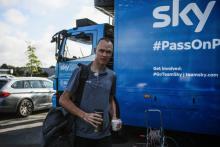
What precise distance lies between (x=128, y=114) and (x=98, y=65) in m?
3.19

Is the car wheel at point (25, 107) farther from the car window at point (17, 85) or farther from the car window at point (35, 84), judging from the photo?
the car window at point (35, 84)

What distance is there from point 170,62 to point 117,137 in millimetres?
2255

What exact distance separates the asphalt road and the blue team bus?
1.94ft

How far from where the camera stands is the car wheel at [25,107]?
382 inches

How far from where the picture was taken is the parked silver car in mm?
9289

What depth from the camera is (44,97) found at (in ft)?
35.5

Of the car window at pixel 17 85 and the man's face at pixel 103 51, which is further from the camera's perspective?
the car window at pixel 17 85

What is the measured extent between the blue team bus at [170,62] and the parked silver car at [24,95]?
5131mm

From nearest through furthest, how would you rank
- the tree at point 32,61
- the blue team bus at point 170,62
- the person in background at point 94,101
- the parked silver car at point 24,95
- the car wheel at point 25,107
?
1. the person in background at point 94,101
2. the blue team bus at point 170,62
3. the parked silver car at point 24,95
4. the car wheel at point 25,107
5. the tree at point 32,61

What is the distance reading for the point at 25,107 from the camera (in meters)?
9.90

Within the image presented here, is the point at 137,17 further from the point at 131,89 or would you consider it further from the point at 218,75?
the point at 218,75

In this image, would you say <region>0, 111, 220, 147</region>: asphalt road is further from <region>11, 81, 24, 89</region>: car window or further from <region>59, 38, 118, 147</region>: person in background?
<region>59, 38, 118, 147</region>: person in background

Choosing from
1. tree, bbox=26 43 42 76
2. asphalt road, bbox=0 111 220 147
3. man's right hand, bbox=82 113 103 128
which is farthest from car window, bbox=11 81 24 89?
tree, bbox=26 43 42 76

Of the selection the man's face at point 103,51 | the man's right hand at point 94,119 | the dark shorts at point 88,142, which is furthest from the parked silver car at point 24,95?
the man's right hand at point 94,119
